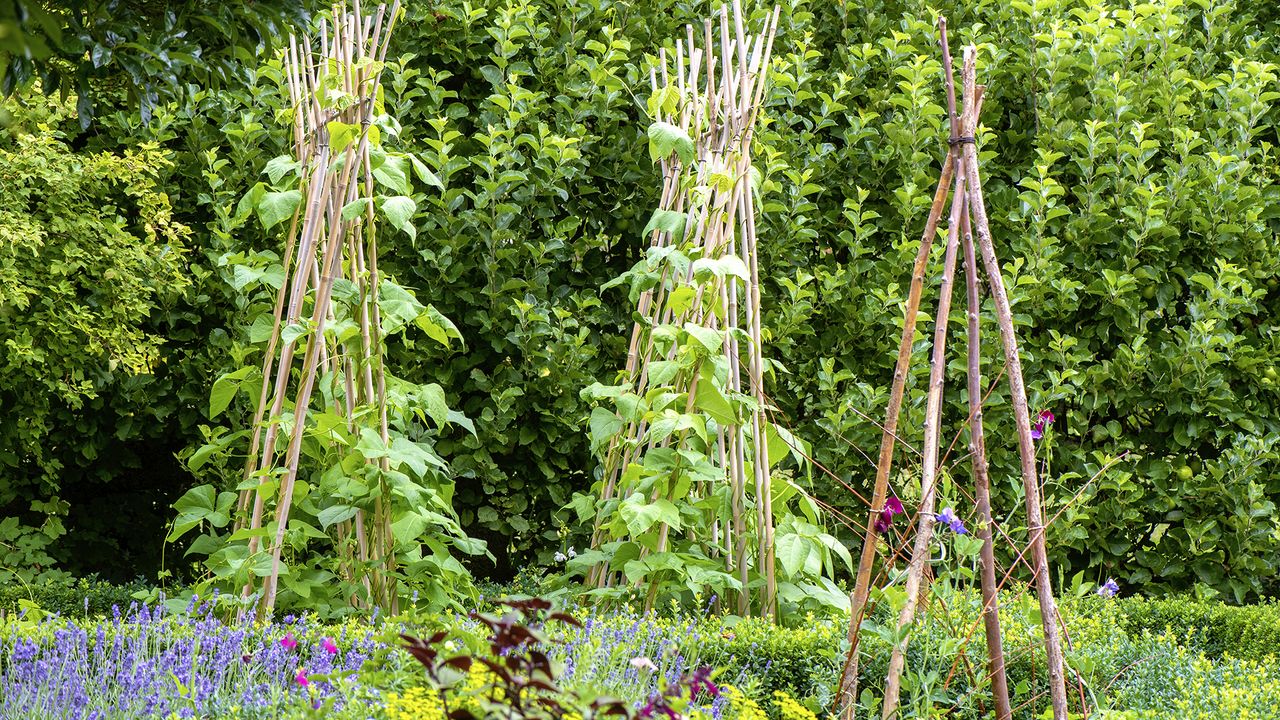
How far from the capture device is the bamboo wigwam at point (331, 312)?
3152 mm

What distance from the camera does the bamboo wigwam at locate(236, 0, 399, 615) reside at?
3.15 metres

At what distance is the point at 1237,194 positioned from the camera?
4684 mm

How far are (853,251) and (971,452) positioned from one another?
2256 mm

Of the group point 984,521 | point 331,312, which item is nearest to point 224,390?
point 331,312

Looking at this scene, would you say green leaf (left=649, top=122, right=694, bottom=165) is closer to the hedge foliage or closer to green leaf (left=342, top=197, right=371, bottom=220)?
green leaf (left=342, top=197, right=371, bottom=220)

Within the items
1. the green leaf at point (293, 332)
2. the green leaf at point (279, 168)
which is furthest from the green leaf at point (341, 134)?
the green leaf at point (293, 332)

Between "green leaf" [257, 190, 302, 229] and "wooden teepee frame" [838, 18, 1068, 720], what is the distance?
1790mm

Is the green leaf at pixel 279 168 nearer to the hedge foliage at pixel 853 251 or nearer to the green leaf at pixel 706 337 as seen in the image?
the hedge foliage at pixel 853 251

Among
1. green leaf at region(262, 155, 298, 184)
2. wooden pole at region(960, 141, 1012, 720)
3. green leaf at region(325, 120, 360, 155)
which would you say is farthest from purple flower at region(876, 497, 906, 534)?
green leaf at region(262, 155, 298, 184)

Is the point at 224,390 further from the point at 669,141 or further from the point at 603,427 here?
the point at 669,141

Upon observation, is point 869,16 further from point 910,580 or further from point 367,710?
point 367,710

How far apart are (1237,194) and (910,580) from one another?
10.0 ft

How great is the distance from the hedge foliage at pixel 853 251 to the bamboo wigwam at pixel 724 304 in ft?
3.02

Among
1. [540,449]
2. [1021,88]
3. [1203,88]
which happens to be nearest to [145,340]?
[540,449]
